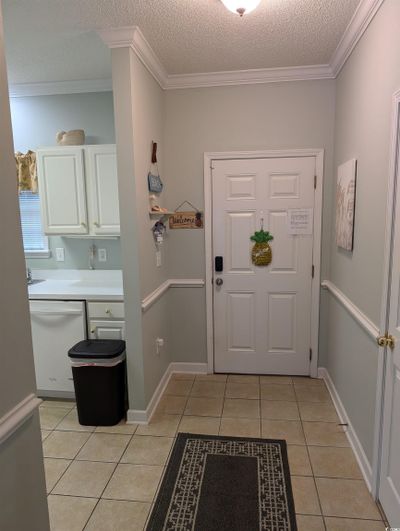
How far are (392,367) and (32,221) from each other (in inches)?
130

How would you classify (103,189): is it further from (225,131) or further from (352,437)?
(352,437)

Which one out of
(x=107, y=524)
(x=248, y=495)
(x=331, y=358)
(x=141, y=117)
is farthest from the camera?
(x=331, y=358)

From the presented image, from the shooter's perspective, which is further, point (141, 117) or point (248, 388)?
point (248, 388)

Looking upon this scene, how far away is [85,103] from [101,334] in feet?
6.84

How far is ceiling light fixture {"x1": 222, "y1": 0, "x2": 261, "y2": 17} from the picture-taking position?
1.86 m

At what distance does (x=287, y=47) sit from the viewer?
2.62 m

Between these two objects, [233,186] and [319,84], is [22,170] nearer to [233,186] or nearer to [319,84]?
[233,186]

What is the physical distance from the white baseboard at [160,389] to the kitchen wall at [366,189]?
52.0 inches

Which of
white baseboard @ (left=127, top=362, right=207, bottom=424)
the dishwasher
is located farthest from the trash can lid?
white baseboard @ (left=127, top=362, right=207, bottom=424)

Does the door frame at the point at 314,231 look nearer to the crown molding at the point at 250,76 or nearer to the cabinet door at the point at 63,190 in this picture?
the crown molding at the point at 250,76

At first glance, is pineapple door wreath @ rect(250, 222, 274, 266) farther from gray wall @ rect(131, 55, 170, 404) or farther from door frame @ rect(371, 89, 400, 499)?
door frame @ rect(371, 89, 400, 499)

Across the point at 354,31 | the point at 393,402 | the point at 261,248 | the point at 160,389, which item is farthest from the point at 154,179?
the point at 393,402

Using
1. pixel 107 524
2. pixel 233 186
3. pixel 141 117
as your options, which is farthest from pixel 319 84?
pixel 107 524

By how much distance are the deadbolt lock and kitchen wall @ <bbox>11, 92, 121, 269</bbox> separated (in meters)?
2.34
